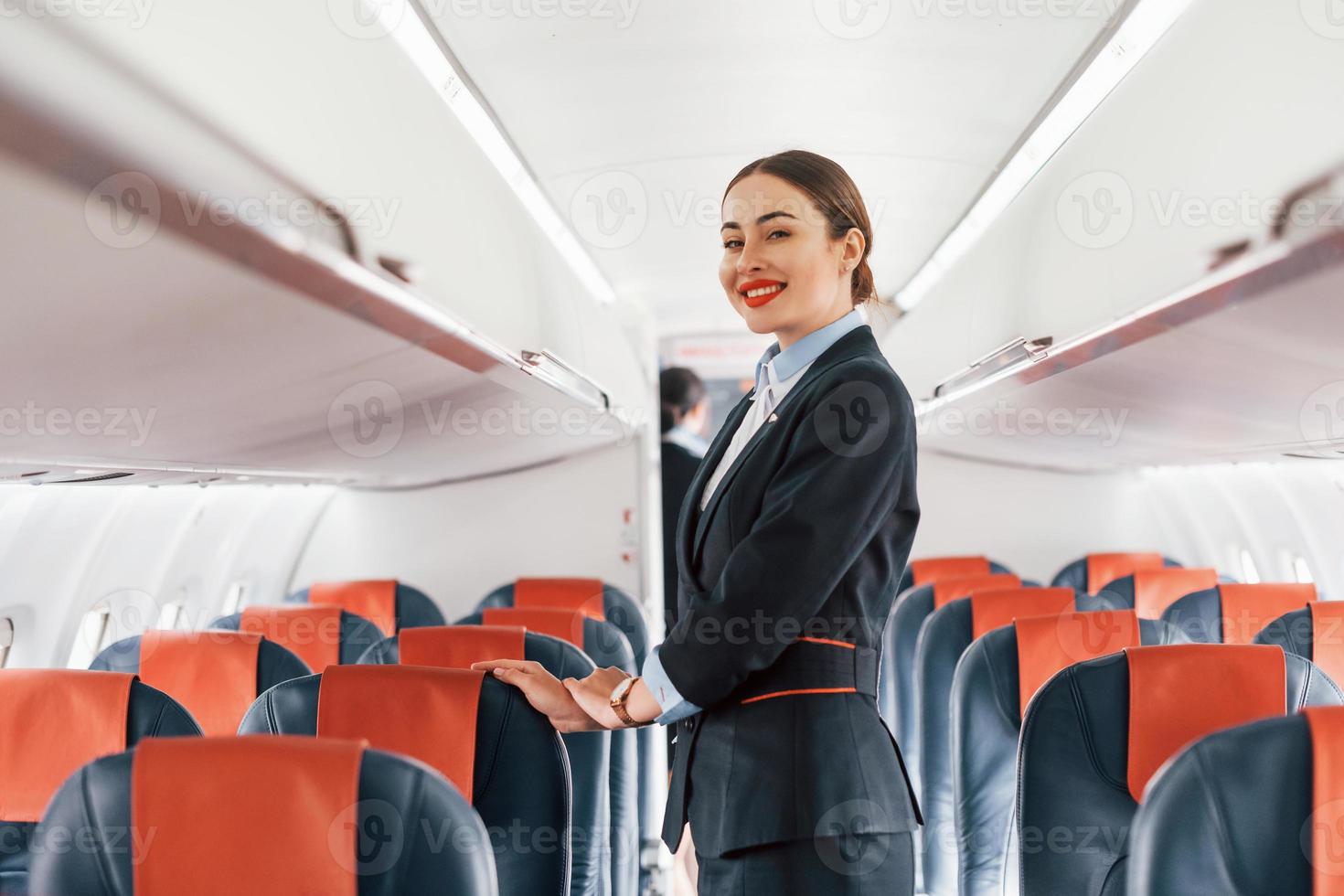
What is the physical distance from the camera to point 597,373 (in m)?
5.49

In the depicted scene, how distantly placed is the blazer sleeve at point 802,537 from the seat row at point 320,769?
0.40 metres

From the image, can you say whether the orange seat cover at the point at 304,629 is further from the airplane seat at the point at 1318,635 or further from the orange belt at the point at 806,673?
the airplane seat at the point at 1318,635

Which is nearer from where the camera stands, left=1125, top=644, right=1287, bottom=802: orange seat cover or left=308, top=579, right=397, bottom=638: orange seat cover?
left=1125, top=644, right=1287, bottom=802: orange seat cover

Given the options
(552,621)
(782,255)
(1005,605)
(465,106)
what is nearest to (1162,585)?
(1005,605)

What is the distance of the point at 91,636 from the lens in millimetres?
4543

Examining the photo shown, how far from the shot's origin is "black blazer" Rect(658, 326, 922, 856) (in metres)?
1.47

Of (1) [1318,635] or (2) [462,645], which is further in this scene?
(1) [1318,635]

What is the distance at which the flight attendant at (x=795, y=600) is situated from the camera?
1.48m

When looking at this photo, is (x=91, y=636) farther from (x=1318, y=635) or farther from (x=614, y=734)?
(x=1318, y=635)

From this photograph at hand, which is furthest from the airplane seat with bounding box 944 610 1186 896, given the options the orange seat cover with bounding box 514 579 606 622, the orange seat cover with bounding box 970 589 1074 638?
the orange seat cover with bounding box 514 579 606 622

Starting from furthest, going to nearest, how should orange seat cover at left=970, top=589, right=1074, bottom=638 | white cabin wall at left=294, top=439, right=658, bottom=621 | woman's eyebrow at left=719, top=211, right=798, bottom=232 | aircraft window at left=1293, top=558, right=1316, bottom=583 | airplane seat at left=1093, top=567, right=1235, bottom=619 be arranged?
white cabin wall at left=294, top=439, right=658, bottom=621 < aircraft window at left=1293, top=558, right=1316, bottom=583 < airplane seat at left=1093, top=567, right=1235, bottom=619 < orange seat cover at left=970, top=589, right=1074, bottom=638 < woman's eyebrow at left=719, top=211, right=798, bottom=232

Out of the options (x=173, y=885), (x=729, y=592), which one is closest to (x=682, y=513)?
(x=729, y=592)

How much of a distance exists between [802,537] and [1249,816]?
76 centimetres

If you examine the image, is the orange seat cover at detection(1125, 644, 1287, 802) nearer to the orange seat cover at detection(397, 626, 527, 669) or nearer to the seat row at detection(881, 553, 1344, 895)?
the seat row at detection(881, 553, 1344, 895)
